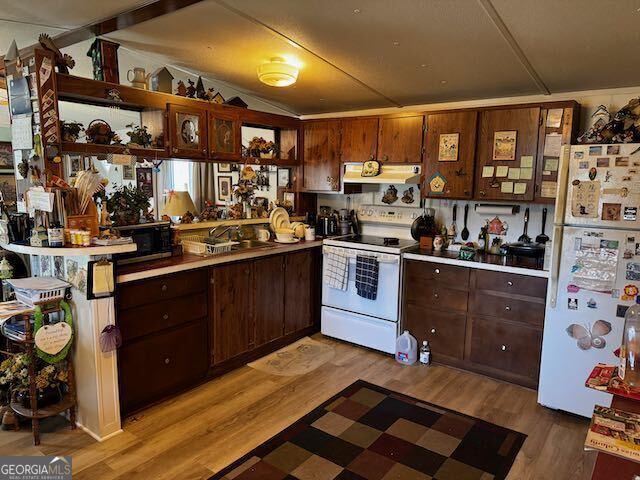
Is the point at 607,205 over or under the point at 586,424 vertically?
over

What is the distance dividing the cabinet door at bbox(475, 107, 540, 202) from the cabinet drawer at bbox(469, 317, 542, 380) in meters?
1.01

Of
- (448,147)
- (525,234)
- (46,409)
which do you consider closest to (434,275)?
(525,234)

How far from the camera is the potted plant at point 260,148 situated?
13.6ft

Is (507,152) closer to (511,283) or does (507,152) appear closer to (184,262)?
(511,283)

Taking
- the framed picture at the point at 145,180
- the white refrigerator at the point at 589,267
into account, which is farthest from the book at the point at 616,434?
the framed picture at the point at 145,180

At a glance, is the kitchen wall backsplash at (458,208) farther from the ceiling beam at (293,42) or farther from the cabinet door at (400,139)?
the ceiling beam at (293,42)

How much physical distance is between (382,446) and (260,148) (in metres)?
2.82

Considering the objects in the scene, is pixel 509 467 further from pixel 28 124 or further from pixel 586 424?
pixel 28 124

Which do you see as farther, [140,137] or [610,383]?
[140,137]

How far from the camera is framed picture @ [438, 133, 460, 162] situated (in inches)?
144

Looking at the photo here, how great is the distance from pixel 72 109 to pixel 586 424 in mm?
4283

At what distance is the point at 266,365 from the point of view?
3.63 meters

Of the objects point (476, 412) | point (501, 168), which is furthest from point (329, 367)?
point (501, 168)

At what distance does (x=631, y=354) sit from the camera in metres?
1.62
